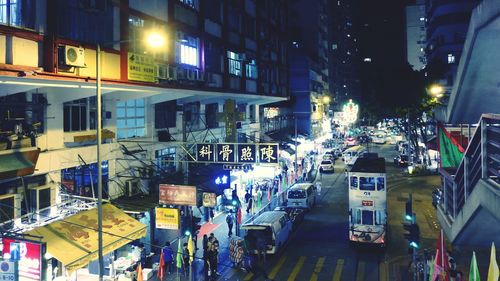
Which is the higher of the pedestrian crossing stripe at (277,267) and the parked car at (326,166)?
the parked car at (326,166)

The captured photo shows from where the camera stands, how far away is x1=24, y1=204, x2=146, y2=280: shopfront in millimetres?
13656

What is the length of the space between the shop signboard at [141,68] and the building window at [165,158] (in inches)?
222

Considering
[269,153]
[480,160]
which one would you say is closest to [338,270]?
[269,153]

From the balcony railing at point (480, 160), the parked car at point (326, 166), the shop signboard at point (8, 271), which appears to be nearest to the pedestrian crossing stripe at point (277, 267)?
the balcony railing at point (480, 160)

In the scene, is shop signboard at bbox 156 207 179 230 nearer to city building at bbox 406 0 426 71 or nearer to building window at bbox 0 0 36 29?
building window at bbox 0 0 36 29

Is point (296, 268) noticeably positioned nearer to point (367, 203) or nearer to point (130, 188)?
point (367, 203)

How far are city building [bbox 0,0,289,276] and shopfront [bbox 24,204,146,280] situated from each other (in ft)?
3.47

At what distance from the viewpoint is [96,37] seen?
16625mm

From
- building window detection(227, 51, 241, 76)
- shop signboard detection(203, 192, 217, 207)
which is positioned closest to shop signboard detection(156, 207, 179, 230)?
shop signboard detection(203, 192, 217, 207)

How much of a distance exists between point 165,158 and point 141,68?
7359 mm

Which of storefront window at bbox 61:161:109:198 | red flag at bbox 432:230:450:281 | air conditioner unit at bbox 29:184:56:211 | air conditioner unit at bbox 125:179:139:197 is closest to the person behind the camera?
red flag at bbox 432:230:450:281

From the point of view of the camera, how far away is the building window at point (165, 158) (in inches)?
926

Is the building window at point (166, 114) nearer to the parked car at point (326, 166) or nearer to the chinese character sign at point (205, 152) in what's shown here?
the chinese character sign at point (205, 152)

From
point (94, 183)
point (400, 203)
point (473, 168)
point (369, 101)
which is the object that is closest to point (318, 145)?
point (369, 101)
